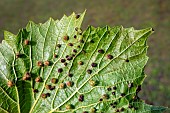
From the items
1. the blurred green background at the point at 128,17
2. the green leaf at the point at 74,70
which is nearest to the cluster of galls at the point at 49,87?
the green leaf at the point at 74,70

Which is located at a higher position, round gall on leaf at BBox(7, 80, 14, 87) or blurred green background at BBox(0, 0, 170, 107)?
blurred green background at BBox(0, 0, 170, 107)

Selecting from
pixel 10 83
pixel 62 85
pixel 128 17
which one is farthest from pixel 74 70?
pixel 128 17

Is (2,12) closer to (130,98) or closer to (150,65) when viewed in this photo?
(150,65)

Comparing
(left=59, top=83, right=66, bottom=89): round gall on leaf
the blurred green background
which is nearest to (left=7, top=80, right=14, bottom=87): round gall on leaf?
(left=59, top=83, right=66, bottom=89): round gall on leaf

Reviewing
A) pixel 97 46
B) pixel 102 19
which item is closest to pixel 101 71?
pixel 97 46

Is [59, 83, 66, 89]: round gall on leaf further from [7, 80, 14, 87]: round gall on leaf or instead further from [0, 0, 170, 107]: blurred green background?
[0, 0, 170, 107]: blurred green background

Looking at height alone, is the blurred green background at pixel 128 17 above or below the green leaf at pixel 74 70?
above

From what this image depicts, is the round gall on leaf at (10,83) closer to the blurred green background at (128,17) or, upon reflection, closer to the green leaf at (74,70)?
the green leaf at (74,70)

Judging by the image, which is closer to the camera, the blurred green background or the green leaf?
the green leaf
